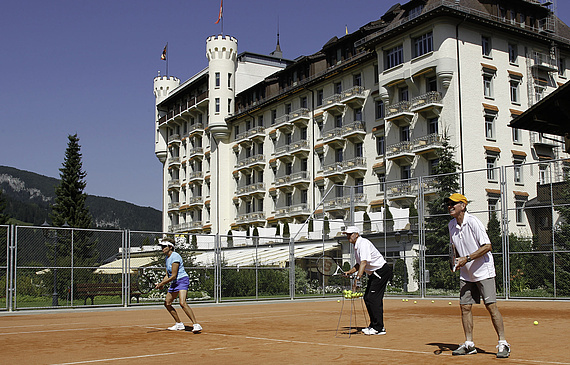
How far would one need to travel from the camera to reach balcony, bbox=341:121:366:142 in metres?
51.2

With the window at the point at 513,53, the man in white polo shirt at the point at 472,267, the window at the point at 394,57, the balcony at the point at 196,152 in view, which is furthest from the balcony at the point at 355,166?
the man in white polo shirt at the point at 472,267

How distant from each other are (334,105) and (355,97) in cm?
245

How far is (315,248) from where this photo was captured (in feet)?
114

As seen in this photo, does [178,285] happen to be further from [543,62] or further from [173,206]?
[173,206]

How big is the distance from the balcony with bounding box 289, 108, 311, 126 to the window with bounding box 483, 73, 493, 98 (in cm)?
1767

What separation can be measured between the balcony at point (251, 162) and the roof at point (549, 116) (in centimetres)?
4661

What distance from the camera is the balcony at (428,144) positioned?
43031mm

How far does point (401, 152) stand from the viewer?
46.0 meters

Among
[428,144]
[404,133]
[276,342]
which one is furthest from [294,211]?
[276,342]

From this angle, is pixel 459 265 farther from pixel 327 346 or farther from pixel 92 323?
pixel 92 323

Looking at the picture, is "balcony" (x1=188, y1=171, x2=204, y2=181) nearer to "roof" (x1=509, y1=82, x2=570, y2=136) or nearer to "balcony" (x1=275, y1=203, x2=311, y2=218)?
"balcony" (x1=275, y1=203, x2=311, y2=218)

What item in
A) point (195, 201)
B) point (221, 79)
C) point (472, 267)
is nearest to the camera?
point (472, 267)

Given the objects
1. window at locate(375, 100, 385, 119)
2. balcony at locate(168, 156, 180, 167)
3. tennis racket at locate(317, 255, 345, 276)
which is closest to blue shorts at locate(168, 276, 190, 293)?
tennis racket at locate(317, 255, 345, 276)

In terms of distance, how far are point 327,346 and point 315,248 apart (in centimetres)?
2474
